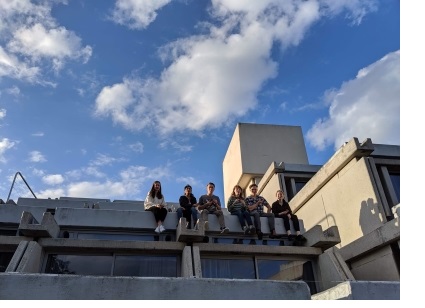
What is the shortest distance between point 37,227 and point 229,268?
4.56 meters

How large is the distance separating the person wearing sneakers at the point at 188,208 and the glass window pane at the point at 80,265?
2013 millimetres

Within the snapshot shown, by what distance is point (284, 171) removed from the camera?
46.7 ft

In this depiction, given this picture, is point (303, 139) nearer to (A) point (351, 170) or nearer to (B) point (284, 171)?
(B) point (284, 171)

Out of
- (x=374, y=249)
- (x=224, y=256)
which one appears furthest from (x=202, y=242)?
(x=374, y=249)

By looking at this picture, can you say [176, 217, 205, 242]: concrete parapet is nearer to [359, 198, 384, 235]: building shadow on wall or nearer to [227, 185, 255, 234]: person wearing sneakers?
[227, 185, 255, 234]: person wearing sneakers

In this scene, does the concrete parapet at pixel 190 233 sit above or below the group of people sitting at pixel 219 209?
below

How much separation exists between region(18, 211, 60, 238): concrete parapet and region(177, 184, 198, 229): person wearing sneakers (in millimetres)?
3039

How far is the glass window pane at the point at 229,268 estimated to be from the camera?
27.1 feet

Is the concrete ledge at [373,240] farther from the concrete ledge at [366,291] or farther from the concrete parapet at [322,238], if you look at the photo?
the concrete ledge at [366,291]

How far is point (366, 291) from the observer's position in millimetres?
6199

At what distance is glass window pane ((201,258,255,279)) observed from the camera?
27.1 feet

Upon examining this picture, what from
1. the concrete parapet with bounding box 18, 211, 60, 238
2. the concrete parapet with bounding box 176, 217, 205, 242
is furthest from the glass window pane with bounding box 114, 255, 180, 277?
the concrete parapet with bounding box 18, 211, 60, 238

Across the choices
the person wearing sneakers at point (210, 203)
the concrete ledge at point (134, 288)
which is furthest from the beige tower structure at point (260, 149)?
the concrete ledge at point (134, 288)

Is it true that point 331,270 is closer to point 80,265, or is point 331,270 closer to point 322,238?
point 322,238
